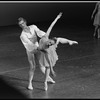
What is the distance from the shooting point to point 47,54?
6992 millimetres

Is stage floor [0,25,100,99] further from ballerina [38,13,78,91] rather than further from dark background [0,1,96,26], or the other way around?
dark background [0,1,96,26]

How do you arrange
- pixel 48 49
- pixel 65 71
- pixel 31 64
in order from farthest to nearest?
1. pixel 65 71
2. pixel 31 64
3. pixel 48 49

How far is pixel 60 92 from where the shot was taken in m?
7.18

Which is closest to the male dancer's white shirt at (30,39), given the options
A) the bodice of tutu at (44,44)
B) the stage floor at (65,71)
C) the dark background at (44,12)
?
the bodice of tutu at (44,44)

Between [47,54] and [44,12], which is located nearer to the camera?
[47,54]

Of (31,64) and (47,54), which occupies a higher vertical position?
(47,54)

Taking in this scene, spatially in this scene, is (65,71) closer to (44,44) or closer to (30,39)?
(30,39)

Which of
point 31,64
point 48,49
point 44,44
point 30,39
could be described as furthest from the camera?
point 31,64

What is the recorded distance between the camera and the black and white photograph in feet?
23.1

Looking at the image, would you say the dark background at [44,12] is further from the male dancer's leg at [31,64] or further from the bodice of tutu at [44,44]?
the bodice of tutu at [44,44]

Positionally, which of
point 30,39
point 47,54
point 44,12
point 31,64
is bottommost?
point 44,12

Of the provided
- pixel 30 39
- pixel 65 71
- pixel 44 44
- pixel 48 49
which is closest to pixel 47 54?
pixel 48 49

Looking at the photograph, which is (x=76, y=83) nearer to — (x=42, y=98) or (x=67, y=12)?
(x=42, y=98)

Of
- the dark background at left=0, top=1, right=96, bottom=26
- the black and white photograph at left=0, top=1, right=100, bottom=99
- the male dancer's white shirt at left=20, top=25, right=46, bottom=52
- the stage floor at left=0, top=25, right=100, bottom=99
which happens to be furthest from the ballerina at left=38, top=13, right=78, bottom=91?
the dark background at left=0, top=1, right=96, bottom=26
